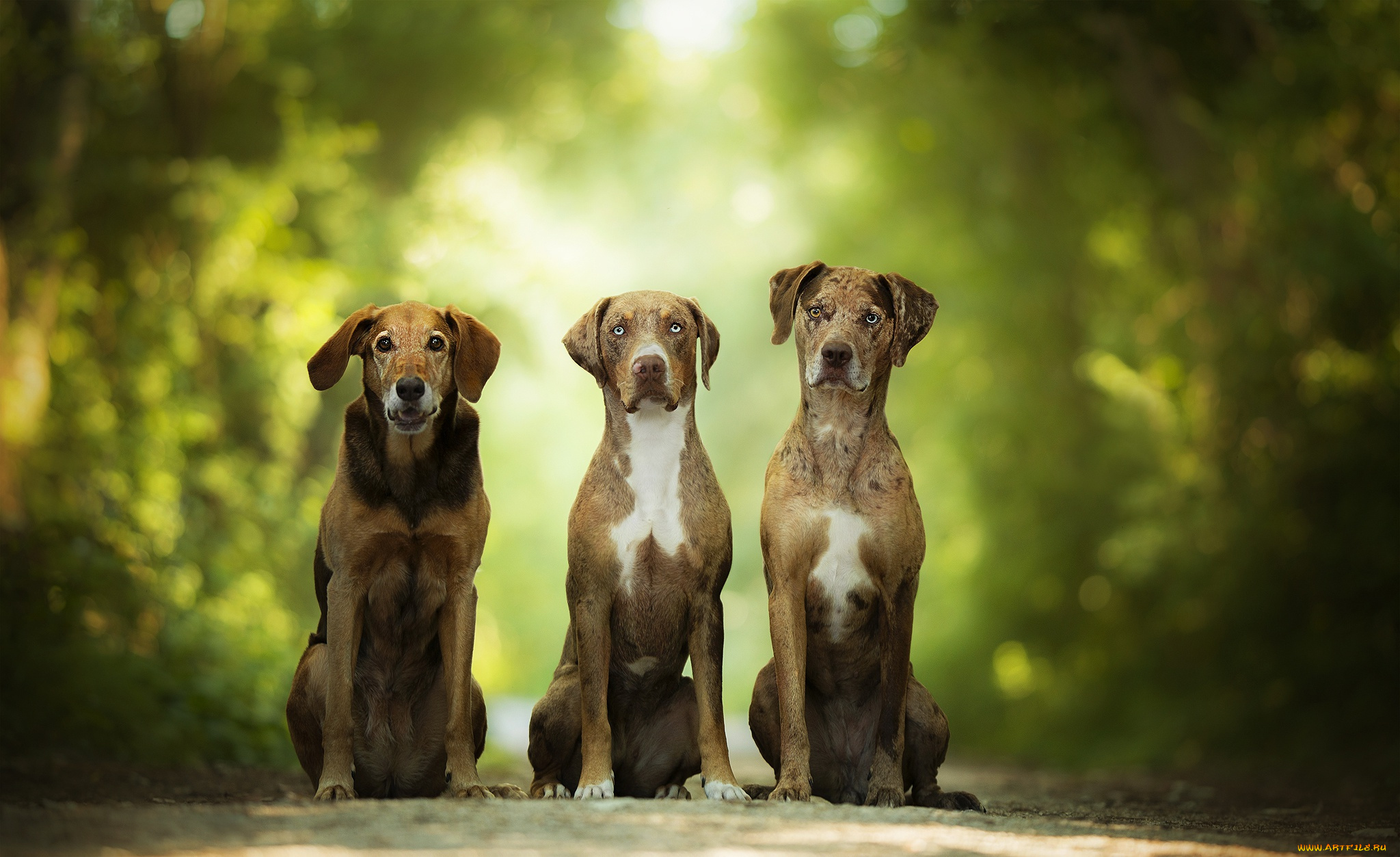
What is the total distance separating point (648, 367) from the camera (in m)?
5.76

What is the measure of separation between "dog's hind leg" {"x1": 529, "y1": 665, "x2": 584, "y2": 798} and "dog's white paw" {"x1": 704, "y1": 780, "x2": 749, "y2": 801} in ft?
2.16

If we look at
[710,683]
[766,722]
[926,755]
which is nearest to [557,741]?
[710,683]

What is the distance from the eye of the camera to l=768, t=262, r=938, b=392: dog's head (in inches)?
229

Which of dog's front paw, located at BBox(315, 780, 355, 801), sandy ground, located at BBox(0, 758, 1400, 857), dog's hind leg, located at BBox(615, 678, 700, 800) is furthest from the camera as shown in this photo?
dog's hind leg, located at BBox(615, 678, 700, 800)

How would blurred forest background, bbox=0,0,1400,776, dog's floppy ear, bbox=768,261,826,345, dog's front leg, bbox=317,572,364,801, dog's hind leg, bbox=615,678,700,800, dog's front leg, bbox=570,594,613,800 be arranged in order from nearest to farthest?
dog's front leg, bbox=317,572,364,801
dog's front leg, bbox=570,594,613,800
dog's hind leg, bbox=615,678,700,800
dog's floppy ear, bbox=768,261,826,345
blurred forest background, bbox=0,0,1400,776

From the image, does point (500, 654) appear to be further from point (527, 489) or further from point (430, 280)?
point (430, 280)

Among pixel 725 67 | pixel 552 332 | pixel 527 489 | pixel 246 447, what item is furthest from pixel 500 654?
pixel 725 67

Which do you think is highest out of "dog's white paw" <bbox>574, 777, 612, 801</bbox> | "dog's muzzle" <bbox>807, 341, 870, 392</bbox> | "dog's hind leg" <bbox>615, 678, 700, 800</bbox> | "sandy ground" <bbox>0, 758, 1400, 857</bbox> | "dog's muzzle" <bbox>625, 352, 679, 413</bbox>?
"dog's muzzle" <bbox>807, 341, 870, 392</bbox>

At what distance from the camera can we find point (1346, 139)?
1078 cm

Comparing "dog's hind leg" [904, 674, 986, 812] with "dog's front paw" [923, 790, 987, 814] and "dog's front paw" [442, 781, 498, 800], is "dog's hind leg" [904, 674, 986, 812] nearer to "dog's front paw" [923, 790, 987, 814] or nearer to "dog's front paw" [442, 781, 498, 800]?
"dog's front paw" [923, 790, 987, 814]

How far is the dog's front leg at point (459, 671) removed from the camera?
5684 millimetres

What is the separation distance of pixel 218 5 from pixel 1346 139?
10581mm

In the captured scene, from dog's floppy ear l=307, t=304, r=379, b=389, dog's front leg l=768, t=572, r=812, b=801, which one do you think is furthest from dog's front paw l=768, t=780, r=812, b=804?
dog's floppy ear l=307, t=304, r=379, b=389

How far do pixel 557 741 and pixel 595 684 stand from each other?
0.43 m
